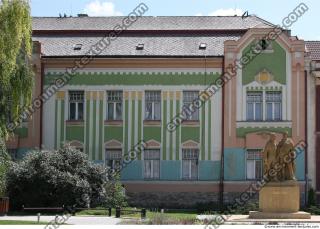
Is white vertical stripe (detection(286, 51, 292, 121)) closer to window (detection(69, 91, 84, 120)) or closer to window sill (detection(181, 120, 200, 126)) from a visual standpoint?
window sill (detection(181, 120, 200, 126))

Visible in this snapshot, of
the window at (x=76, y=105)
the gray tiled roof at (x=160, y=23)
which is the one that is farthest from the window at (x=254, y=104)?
the window at (x=76, y=105)

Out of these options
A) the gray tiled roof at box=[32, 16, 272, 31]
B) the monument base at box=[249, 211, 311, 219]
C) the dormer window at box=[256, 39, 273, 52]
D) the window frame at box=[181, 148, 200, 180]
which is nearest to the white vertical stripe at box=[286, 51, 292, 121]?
the dormer window at box=[256, 39, 273, 52]

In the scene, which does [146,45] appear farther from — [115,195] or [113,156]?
[115,195]

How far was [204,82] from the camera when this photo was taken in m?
39.9

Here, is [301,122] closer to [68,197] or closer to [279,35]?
[279,35]

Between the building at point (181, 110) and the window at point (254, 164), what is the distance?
0.19 feet

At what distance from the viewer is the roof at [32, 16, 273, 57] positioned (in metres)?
40.9

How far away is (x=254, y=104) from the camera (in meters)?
39.6

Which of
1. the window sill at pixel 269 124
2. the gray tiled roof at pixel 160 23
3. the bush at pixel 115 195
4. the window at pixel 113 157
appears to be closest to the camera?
the bush at pixel 115 195

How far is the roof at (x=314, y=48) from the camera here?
4180cm

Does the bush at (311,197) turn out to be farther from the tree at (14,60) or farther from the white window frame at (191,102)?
the tree at (14,60)

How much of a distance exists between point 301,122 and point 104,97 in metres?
11.3

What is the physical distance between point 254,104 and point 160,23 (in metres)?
8.53

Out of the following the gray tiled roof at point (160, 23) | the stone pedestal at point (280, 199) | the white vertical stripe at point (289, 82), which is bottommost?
the stone pedestal at point (280, 199)
